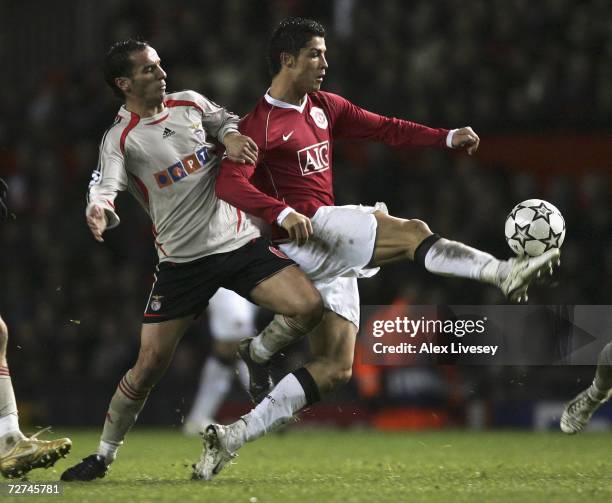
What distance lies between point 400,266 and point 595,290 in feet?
6.24

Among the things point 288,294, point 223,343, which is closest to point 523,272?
point 288,294

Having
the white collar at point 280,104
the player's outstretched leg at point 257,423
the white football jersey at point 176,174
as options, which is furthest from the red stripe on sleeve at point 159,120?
the player's outstretched leg at point 257,423

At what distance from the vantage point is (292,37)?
628 centimetres

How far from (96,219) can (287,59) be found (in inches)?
55.9

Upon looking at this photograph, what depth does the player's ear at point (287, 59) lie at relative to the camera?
6.24 m

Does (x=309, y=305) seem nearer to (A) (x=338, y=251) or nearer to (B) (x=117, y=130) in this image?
(A) (x=338, y=251)

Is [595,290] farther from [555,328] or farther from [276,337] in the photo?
[276,337]

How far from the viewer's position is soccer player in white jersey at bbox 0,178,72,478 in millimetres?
5855

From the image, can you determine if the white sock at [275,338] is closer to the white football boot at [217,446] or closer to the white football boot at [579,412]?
the white football boot at [217,446]

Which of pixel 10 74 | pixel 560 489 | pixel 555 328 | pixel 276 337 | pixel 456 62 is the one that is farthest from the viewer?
pixel 10 74

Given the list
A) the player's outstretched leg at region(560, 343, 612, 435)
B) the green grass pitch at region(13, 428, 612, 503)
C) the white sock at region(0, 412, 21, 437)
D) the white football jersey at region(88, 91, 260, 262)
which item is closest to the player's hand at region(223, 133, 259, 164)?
the white football jersey at region(88, 91, 260, 262)

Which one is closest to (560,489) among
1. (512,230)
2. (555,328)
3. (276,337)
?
(512,230)

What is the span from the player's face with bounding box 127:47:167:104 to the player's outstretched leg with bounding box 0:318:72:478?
135 cm

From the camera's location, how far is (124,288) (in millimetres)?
13078
